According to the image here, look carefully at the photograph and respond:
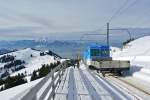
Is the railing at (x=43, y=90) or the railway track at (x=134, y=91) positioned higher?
the railing at (x=43, y=90)

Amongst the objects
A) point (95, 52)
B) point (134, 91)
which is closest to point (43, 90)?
point (134, 91)

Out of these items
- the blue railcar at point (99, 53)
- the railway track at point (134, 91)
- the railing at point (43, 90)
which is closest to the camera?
the railing at point (43, 90)

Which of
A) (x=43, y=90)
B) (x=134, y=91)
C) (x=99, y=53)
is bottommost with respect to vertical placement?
(x=134, y=91)

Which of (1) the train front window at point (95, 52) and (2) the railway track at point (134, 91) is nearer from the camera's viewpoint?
(2) the railway track at point (134, 91)

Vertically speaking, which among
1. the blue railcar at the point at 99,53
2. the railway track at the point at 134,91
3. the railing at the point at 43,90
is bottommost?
the railway track at the point at 134,91

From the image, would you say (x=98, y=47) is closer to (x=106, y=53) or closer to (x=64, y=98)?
(x=106, y=53)

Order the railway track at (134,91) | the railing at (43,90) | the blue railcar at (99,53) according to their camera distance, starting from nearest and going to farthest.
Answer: the railing at (43,90) < the railway track at (134,91) < the blue railcar at (99,53)

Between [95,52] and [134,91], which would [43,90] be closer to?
[134,91]

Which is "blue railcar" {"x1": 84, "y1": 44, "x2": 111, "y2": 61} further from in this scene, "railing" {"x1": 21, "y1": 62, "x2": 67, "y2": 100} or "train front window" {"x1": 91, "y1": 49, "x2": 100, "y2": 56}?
"railing" {"x1": 21, "y1": 62, "x2": 67, "y2": 100}

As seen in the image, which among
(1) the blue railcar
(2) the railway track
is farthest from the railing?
(1) the blue railcar

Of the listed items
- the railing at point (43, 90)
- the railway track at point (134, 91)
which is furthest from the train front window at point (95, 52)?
the railing at point (43, 90)

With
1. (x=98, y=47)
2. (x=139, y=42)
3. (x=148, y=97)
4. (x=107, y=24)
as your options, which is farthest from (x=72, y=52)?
(x=148, y=97)

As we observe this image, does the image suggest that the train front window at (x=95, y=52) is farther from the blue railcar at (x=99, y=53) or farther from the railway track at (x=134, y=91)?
the railway track at (x=134, y=91)

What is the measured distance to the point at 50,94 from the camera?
42.6ft
